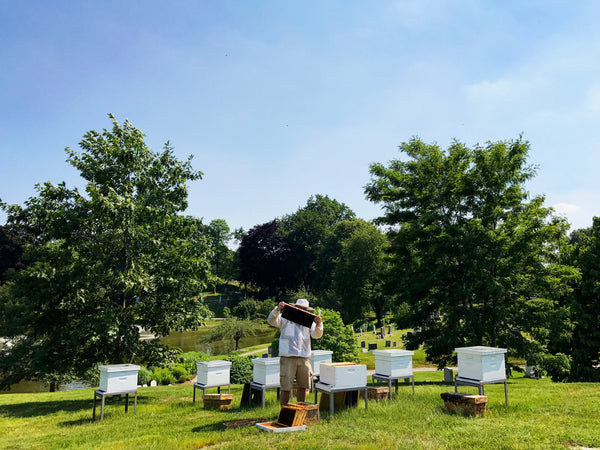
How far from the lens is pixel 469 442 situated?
7418 millimetres

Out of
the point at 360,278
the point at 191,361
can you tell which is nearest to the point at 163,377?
the point at 191,361

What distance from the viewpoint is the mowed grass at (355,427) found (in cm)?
761

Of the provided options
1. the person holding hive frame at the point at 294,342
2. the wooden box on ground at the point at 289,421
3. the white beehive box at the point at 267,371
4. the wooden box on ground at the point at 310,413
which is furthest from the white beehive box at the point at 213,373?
the wooden box on ground at the point at 310,413

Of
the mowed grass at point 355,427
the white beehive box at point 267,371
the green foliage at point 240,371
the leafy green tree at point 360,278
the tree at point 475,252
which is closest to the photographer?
the mowed grass at point 355,427

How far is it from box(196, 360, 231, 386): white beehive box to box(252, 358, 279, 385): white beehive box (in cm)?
140

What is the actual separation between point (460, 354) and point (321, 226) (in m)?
76.0

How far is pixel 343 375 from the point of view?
9.94m

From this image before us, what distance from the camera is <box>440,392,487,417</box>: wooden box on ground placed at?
30.4 ft

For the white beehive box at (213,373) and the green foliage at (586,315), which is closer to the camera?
the white beehive box at (213,373)

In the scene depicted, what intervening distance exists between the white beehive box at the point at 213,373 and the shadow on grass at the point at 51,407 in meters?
2.78

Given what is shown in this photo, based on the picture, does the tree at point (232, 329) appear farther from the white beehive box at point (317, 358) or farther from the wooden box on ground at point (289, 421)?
the wooden box on ground at point (289, 421)

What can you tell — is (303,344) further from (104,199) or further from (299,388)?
(104,199)

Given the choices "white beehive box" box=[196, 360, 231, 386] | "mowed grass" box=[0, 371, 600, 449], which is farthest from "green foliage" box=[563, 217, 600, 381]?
"white beehive box" box=[196, 360, 231, 386]

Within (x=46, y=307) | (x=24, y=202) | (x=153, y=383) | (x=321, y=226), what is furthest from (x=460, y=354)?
(x=321, y=226)
